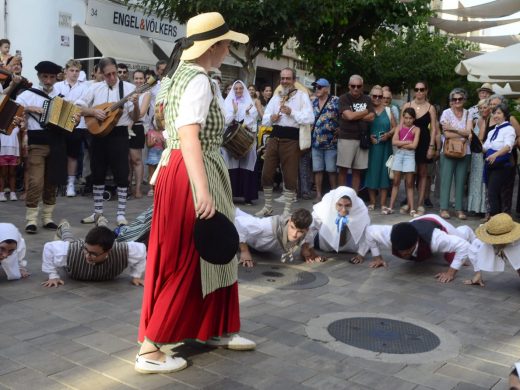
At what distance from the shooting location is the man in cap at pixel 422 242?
609cm

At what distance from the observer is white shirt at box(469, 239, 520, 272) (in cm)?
572

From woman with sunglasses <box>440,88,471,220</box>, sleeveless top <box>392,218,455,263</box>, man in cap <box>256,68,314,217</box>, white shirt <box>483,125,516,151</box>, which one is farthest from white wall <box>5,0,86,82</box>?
sleeveless top <box>392,218,455,263</box>

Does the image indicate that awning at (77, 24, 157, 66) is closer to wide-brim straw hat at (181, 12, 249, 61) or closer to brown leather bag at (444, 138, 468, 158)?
brown leather bag at (444, 138, 468, 158)

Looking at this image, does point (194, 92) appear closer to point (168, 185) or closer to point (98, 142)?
point (168, 185)

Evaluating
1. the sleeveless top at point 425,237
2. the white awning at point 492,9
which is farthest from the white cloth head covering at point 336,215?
the white awning at point 492,9

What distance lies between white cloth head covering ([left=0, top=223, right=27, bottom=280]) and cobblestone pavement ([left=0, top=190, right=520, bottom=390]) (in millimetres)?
94

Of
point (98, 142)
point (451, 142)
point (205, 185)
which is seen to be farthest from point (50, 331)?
point (451, 142)

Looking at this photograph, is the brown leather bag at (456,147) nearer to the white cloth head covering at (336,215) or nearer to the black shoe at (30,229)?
the white cloth head covering at (336,215)

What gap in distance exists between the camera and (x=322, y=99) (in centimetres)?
1072

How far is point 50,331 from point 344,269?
10.5 feet

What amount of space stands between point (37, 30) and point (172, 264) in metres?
14.0

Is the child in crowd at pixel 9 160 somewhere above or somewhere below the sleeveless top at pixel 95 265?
above

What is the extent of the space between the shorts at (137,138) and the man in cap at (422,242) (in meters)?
5.10

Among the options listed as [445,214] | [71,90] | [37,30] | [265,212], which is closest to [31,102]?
[71,90]
